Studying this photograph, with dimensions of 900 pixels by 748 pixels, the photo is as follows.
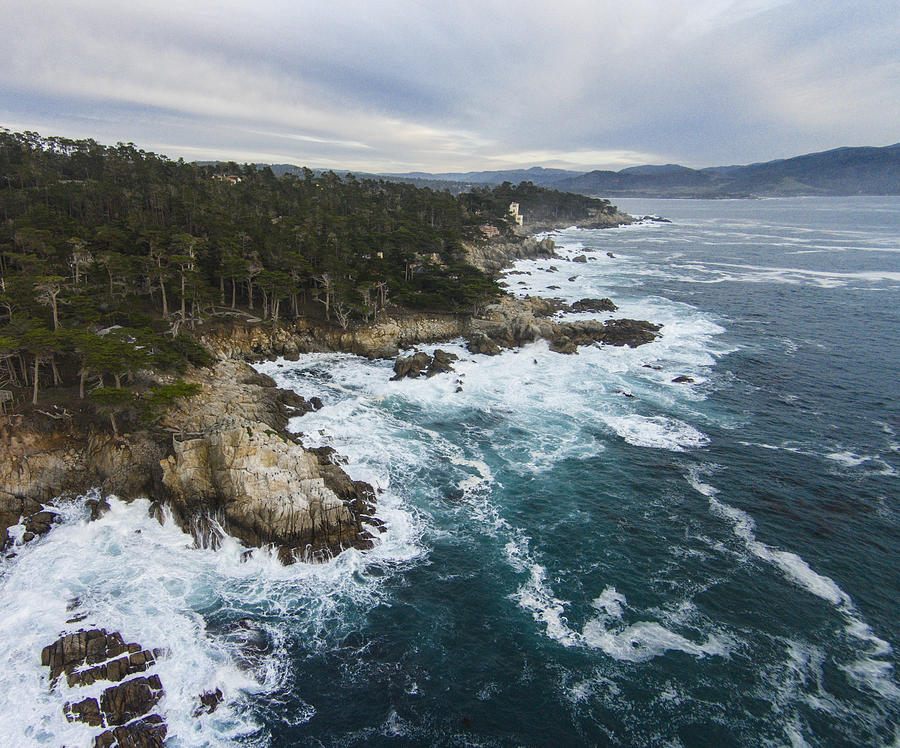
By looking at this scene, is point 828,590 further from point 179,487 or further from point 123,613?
point 179,487

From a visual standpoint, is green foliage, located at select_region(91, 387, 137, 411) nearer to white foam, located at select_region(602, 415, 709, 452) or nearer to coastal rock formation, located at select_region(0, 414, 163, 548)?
coastal rock formation, located at select_region(0, 414, 163, 548)

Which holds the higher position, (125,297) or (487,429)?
(125,297)

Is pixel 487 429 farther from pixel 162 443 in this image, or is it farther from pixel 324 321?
pixel 324 321

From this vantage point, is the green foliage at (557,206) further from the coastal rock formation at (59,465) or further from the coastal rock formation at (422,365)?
the coastal rock formation at (59,465)

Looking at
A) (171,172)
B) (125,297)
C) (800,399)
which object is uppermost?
(171,172)

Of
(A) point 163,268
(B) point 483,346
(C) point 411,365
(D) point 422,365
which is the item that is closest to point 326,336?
(C) point 411,365

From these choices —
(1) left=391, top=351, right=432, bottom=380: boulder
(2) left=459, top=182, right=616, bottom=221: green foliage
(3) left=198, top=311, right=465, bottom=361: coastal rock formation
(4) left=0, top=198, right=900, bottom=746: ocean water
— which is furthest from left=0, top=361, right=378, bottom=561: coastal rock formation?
(2) left=459, top=182, right=616, bottom=221: green foliage

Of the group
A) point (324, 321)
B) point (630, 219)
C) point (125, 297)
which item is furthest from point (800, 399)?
point (630, 219)

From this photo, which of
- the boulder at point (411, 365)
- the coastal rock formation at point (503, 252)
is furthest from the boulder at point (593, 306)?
the boulder at point (411, 365)
